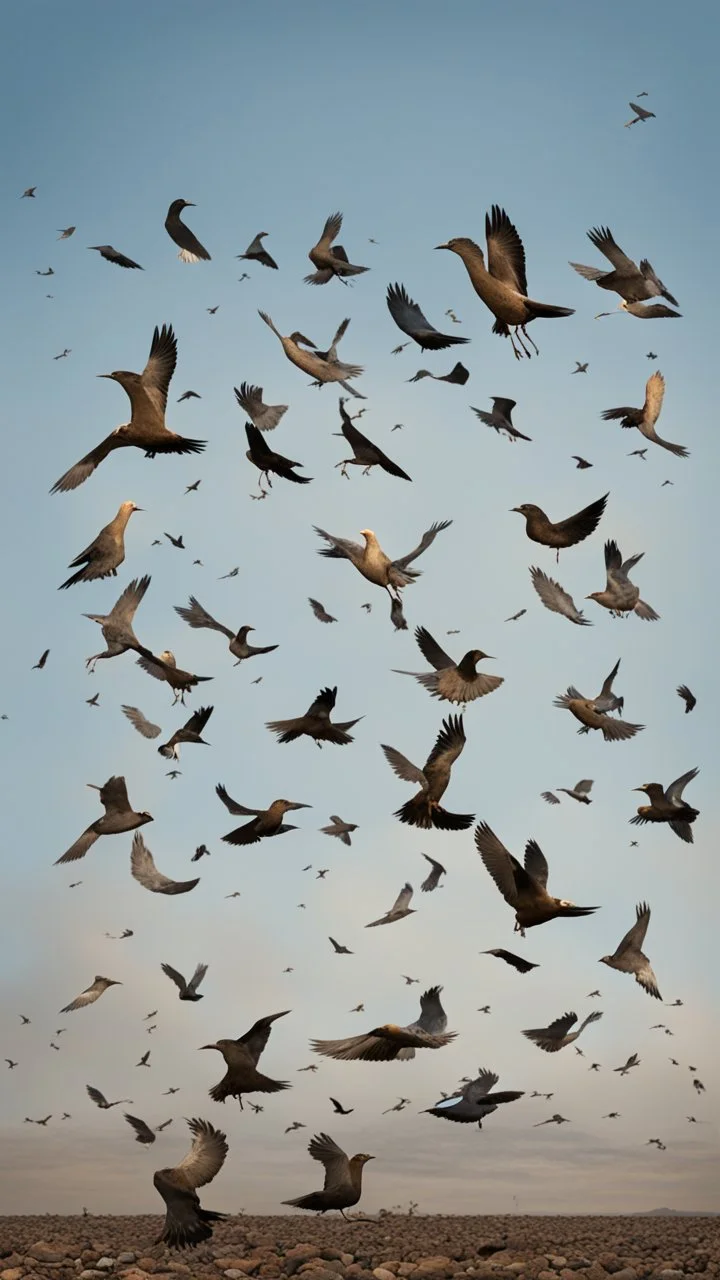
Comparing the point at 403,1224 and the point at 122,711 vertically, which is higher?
the point at 122,711

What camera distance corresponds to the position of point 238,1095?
48.1ft

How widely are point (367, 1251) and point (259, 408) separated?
10858 mm

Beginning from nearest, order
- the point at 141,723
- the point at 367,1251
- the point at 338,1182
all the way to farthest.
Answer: the point at 338,1182 < the point at 367,1251 < the point at 141,723

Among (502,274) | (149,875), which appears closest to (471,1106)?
(149,875)

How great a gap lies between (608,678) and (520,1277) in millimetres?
7573

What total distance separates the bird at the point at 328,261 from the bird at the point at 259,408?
199 centimetres

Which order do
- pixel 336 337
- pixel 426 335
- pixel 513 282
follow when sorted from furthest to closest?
pixel 336 337 → pixel 426 335 → pixel 513 282

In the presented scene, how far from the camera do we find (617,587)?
1883 centimetres

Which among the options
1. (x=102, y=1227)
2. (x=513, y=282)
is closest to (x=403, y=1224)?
(x=102, y=1227)

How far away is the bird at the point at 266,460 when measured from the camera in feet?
51.5

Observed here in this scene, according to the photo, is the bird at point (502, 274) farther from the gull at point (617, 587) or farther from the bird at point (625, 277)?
the gull at point (617, 587)

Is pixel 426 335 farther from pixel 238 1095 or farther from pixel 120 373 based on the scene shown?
pixel 238 1095

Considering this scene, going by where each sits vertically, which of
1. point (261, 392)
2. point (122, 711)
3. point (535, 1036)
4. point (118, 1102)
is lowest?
point (118, 1102)

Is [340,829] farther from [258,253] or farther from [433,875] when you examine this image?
[258,253]
